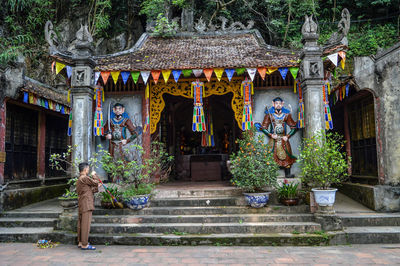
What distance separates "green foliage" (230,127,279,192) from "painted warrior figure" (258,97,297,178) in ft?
5.25

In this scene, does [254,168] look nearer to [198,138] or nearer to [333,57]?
[333,57]

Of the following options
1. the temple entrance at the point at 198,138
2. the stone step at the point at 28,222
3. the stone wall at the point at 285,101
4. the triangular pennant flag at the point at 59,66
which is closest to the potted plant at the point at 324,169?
the stone wall at the point at 285,101

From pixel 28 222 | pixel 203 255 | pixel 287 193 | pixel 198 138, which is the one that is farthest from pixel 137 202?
pixel 198 138

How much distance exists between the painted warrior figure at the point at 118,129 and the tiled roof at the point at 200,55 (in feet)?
5.12

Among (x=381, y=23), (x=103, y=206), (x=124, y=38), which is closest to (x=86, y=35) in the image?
(x=103, y=206)

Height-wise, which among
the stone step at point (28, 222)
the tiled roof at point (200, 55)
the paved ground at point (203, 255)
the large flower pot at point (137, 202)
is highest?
the tiled roof at point (200, 55)

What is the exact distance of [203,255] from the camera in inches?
206

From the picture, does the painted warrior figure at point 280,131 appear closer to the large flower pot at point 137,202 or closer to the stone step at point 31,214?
the large flower pot at point 137,202

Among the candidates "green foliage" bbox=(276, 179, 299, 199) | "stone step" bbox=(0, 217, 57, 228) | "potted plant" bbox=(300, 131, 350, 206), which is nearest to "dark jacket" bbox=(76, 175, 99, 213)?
"stone step" bbox=(0, 217, 57, 228)

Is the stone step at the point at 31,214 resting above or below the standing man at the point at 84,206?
below

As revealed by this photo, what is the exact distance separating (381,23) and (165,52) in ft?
41.8

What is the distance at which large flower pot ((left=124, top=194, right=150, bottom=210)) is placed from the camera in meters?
6.89

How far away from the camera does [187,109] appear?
15.0 metres

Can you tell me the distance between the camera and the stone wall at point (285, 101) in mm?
8969
